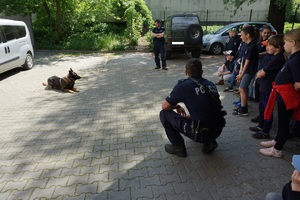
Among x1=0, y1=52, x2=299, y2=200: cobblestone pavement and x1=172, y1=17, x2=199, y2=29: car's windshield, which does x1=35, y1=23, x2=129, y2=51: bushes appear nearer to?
x1=172, y1=17, x2=199, y2=29: car's windshield

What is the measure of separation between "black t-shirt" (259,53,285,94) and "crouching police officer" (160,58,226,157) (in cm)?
117

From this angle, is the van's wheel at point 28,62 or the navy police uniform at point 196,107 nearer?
the navy police uniform at point 196,107

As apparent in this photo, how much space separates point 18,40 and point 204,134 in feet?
29.1

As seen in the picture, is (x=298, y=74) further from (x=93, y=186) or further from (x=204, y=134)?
(x=93, y=186)

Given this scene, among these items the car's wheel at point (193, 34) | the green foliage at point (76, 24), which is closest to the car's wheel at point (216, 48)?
the car's wheel at point (193, 34)

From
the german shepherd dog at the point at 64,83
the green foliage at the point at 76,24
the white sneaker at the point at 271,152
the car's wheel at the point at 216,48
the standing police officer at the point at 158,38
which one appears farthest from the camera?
the green foliage at the point at 76,24

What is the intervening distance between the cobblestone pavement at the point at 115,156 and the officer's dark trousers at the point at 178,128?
1.04 ft

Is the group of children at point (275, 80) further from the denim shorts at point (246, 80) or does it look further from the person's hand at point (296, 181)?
the person's hand at point (296, 181)

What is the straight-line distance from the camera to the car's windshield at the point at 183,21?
36.9ft

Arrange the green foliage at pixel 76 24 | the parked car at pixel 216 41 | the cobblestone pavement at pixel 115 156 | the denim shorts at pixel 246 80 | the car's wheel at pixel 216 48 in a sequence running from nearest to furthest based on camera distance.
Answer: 1. the cobblestone pavement at pixel 115 156
2. the denim shorts at pixel 246 80
3. the parked car at pixel 216 41
4. the car's wheel at pixel 216 48
5. the green foliage at pixel 76 24

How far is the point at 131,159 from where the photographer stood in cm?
372

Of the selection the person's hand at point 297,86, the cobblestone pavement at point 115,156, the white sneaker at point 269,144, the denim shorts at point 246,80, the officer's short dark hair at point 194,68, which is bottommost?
the cobblestone pavement at point 115,156

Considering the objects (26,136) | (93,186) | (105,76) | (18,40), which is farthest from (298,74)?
(18,40)

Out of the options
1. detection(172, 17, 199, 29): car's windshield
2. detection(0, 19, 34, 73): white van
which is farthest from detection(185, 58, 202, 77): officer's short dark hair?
detection(172, 17, 199, 29): car's windshield
